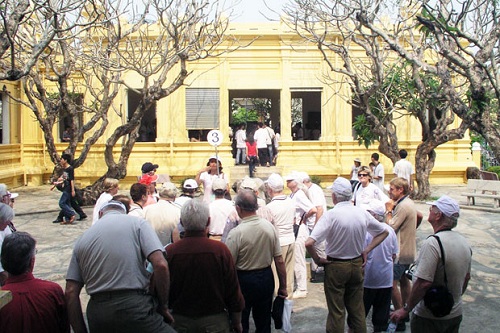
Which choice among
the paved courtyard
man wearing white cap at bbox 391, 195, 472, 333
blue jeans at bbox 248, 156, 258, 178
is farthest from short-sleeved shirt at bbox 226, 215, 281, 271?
blue jeans at bbox 248, 156, 258, 178

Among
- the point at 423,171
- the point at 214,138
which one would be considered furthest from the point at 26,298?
the point at 423,171

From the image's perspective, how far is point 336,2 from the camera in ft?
47.2

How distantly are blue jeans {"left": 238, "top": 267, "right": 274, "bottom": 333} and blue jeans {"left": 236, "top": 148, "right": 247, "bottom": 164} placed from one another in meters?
15.8

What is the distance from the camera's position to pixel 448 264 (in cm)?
425

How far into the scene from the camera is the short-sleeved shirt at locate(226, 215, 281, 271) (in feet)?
16.3

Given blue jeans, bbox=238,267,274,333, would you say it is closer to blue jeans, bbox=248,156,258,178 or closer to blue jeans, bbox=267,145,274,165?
blue jeans, bbox=248,156,258,178

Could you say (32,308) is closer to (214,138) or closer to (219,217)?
(219,217)

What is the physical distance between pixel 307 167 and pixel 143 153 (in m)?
6.00

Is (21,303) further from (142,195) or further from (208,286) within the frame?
(142,195)

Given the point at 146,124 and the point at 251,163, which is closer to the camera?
the point at 251,163

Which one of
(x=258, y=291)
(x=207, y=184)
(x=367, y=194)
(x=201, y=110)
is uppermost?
(x=201, y=110)

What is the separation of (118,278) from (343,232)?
7.55 feet

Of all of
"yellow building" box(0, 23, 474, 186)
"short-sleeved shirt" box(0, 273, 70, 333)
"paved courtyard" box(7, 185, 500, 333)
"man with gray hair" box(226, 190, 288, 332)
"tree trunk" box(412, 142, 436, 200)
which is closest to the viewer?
"short-sleeved shirt" box(0, 273, 70, 333)

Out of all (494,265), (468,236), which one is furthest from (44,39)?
(468,236)
